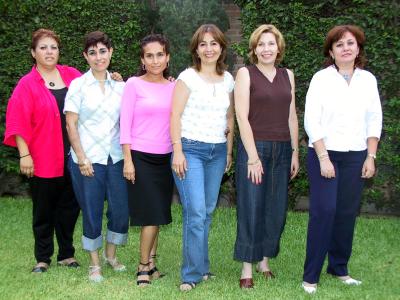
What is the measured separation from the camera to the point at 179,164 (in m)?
4.68

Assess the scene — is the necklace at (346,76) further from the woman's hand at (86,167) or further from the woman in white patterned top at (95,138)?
the woman's hand at (86,167)

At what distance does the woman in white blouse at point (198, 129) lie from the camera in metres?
4.69

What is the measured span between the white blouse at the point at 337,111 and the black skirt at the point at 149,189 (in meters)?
1.15

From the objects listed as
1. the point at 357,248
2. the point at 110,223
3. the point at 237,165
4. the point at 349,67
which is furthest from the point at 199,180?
the point at 357,248

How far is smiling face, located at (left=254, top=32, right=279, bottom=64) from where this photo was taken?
15.6ft

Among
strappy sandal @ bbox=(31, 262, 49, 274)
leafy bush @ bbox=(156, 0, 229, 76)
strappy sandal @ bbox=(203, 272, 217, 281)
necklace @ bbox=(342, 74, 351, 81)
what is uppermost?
leafy bush @ bbox=(156, 0, 229, 76)

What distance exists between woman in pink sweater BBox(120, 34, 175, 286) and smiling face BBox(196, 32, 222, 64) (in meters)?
0.32

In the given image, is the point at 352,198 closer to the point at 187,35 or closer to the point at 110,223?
the point at 110,223

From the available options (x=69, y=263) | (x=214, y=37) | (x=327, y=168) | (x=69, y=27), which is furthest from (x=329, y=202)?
(x=69, y=27)

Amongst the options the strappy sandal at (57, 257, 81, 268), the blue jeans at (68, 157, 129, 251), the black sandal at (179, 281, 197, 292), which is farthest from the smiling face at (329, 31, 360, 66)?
the strappy sandal at (57, 257, 81, 268)

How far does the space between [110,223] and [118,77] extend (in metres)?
1.21

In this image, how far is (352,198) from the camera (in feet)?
15.9

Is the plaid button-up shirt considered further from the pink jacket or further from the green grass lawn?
the green grass lawn

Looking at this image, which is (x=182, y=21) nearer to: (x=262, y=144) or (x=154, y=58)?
(x=154, y=58)
